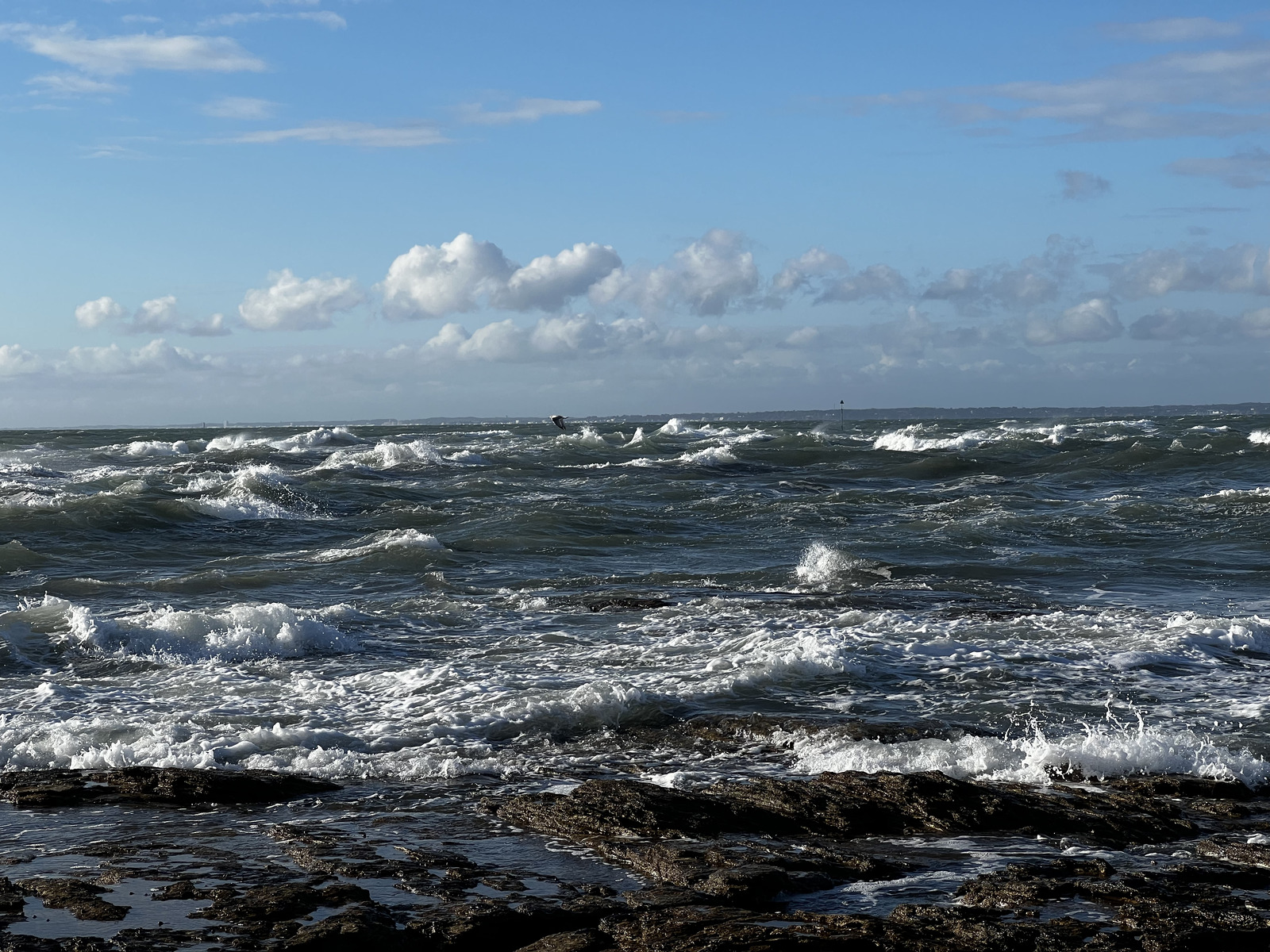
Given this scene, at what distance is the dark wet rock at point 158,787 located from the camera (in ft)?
21.5

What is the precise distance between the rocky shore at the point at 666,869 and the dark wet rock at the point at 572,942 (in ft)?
0.03

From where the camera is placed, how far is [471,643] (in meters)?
11.7

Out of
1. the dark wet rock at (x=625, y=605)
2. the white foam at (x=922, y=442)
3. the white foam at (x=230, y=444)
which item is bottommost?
the dark wet rock at (x=625, y=605)

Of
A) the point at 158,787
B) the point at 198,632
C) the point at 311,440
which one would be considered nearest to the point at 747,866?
the point at 158,787

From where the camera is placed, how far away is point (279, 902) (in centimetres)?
477

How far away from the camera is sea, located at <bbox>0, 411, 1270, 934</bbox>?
7.57 meters

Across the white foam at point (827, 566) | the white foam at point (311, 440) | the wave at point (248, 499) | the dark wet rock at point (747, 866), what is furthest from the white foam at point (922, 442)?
the dark wet rock at point (747, 866)

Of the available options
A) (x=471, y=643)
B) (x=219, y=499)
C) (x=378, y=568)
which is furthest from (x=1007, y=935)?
(x=219, y=499)

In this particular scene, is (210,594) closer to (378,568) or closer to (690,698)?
(378,568)

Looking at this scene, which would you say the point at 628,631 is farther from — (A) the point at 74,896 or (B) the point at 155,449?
(B) the point at 155,449

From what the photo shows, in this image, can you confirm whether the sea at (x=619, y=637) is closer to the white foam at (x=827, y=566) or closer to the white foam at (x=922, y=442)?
the white foam at (x=827, y=566)

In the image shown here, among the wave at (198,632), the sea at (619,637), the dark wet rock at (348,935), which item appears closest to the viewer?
the dark wet rock at (348,935)

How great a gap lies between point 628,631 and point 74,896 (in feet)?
24.8

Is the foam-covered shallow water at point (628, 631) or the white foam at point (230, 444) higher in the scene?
the white foam at point (230, 444)
